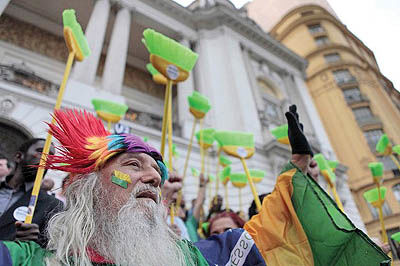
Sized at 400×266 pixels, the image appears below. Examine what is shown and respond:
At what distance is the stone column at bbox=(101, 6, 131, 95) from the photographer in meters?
8.89

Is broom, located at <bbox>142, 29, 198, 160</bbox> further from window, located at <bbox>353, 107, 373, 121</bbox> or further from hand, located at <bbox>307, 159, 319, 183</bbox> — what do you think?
window, located at <bbox>353, 107, 373, 121</bbox>

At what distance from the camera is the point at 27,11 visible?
1212 centimetres

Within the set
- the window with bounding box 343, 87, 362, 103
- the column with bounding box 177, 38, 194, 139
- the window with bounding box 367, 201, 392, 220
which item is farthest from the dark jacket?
the window with bounding box 343, 87, 362, 103

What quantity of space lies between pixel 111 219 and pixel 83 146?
0.40 m

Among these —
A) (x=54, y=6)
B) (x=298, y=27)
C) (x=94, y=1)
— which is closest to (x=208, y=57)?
(x=94, y=1)

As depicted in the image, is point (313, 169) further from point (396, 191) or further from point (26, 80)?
point (396, 191)

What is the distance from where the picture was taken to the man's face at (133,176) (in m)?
1.16

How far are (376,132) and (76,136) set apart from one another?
22.6 m

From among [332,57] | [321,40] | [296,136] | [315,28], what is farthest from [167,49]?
[315,28]

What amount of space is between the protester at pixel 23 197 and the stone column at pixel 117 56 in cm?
672

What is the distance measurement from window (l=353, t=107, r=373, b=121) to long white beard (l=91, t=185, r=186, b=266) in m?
22.6

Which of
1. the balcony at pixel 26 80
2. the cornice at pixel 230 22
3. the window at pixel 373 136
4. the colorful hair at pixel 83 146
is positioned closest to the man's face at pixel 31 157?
the colorful hair at pixel 83 146

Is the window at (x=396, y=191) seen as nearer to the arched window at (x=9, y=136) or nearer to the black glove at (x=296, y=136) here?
the black glove at (x=296, y=136)

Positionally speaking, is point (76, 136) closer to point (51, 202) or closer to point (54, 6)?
point (51, 202)
